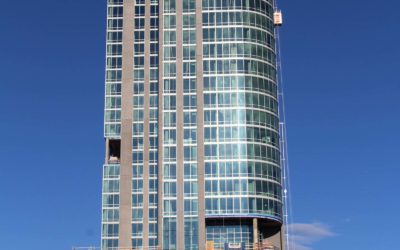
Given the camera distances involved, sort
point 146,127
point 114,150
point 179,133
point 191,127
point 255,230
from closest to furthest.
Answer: point 255,230 < point 179,133 < point 191,127 < point 146,127 < point 114,150

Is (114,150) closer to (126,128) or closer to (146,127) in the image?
(126,128)

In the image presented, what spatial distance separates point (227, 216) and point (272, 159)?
1398 centimetres

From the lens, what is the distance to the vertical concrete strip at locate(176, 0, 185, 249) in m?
135

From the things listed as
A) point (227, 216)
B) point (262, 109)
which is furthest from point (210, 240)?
point (262, 109)

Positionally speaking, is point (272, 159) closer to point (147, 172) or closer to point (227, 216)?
point (227, 216)

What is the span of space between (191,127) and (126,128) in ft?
41.1

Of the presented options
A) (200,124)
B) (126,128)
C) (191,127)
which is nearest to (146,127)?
(126,128)

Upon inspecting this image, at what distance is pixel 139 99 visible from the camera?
14538cm

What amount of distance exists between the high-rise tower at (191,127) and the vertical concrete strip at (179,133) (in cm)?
18

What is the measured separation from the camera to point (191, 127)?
14025 centimetres

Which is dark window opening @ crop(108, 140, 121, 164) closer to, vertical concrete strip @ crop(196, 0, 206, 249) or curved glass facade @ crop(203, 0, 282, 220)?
vertical concrete strip @ crop(196, 0, 206, 249)

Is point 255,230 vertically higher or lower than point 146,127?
lower

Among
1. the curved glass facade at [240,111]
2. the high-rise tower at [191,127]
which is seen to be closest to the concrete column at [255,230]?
the high-rise tower at [191,127]

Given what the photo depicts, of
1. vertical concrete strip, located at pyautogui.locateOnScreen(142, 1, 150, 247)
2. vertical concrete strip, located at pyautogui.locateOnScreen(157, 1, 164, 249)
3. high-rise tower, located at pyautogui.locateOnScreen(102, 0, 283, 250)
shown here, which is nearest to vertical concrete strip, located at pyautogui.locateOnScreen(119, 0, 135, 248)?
high-rise tower, located at pyautogui.locateOnScreen(102, 0, 283, 250)
